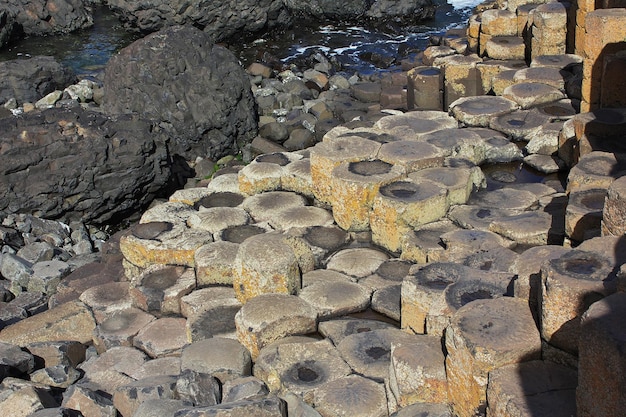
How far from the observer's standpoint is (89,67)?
18453mm

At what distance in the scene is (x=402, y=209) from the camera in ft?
21.0

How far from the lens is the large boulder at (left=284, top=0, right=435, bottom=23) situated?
21.7 metres

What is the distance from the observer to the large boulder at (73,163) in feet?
31.7

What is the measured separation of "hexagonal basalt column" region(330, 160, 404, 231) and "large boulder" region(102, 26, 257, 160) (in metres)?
5.11

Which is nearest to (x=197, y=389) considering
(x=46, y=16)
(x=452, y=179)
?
(x=452, y=179)

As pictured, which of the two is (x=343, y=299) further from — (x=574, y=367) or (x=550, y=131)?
(x=550, y=131)

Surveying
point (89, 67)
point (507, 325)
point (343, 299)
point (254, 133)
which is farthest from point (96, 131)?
point (89, 67)

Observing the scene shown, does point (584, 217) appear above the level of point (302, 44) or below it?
above

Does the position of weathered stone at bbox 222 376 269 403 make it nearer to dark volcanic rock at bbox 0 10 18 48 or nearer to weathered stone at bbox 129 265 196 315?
weathered stone at bbox 129 265 196 315

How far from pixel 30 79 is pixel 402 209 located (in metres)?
10.7

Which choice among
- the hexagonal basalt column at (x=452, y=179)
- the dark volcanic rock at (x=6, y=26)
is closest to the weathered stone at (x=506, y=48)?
the hexagonal basalt column at (x=452, y=179)

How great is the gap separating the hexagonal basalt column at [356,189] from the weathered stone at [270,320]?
134 centimetres

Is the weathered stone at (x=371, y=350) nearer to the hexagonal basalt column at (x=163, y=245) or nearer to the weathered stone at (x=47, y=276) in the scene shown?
the hexagonal basalt column at (x=163, y=245)

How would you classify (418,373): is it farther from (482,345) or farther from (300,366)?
(300,366)
